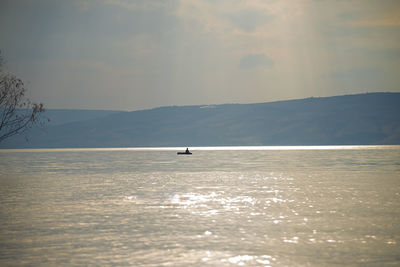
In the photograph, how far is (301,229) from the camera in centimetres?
2147

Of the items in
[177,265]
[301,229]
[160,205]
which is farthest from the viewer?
[160,205]

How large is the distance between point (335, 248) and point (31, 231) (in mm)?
13161

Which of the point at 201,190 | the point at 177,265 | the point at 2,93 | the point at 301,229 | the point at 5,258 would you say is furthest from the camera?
the point at 2,93

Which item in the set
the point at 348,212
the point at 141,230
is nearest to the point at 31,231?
the point at 141,230

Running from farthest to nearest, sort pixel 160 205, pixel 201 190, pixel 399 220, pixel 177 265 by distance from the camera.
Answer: pixel 201 190, pixel 160 205, pixel 399 220, pixel 177 265

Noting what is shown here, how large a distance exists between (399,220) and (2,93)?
45451mm

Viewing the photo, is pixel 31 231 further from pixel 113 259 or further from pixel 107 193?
pixel 107 193

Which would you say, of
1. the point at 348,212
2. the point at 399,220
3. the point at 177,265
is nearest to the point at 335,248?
the point at 177,265

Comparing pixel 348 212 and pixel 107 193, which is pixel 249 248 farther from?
pixel 107 193

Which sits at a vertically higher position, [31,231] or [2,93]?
[2,93]

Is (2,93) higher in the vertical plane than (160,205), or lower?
higher

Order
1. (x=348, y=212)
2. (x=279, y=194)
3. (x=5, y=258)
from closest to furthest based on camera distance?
1. (x=5, y=258)
2. (x=348, y=212)
3. (x=279, y=194)

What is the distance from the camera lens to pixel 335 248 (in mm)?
17688

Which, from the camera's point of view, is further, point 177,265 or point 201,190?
point 201,190
